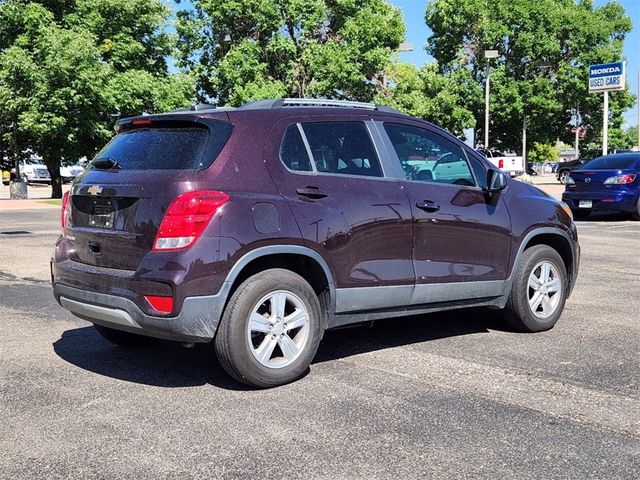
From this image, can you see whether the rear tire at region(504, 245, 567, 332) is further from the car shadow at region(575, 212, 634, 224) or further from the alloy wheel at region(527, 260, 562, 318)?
the car shadow at region(575, 212, 634, 224)

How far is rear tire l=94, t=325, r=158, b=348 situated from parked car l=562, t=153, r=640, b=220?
42.7 feet

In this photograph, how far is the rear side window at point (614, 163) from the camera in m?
16.1

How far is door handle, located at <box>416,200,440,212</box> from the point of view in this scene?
204 inches

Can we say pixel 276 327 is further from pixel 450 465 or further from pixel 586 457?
pixel 586 457

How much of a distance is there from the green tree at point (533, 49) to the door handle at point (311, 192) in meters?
39.0

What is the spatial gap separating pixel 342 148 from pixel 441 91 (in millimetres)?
38405

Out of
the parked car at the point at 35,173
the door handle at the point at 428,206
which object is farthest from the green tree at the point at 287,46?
the door handle at the point at 428,206

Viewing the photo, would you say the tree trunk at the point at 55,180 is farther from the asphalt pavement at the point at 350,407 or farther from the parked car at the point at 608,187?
the asphalt pavement at the point at 350,407

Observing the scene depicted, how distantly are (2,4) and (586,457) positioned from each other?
92.5 feet

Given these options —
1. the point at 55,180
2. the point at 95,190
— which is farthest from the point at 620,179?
the point at 55,180

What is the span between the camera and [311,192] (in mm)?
4625

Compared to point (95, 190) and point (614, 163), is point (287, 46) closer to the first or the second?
point (614, 163)

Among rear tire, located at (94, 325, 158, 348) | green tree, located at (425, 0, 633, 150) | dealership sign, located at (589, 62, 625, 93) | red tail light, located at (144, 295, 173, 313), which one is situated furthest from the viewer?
green tree, located at (425, 0, 633, 150)

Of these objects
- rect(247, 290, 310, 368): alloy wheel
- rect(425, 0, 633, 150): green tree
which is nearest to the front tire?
rect(247, 290, 310, 368): alloy wheel
